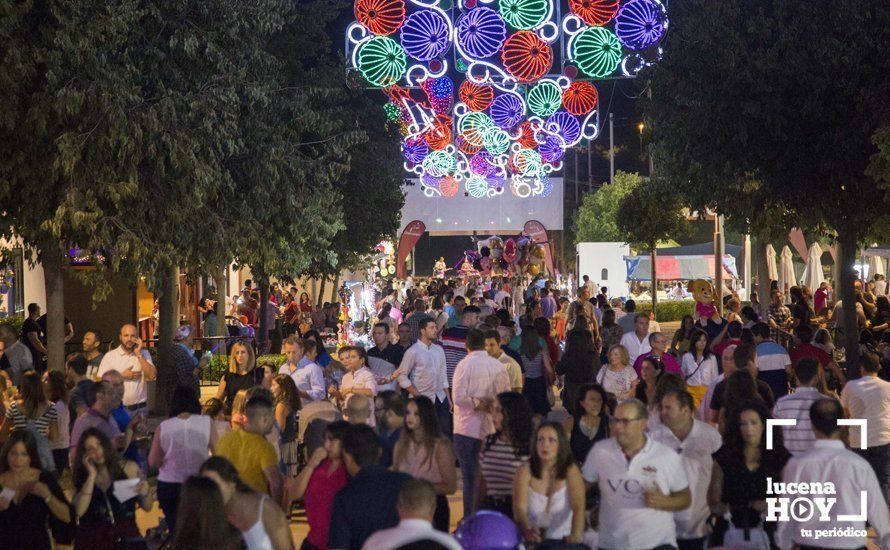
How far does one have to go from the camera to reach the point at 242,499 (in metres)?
6.02

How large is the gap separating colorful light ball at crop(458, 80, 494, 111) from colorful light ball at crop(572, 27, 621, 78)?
3.92 metres

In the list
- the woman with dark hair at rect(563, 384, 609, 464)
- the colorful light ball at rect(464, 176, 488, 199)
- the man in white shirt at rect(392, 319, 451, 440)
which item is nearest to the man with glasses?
the man in white shirt at rect(392, 319, 451, 440)

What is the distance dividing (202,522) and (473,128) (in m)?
29.3

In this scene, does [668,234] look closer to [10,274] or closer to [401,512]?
[10,274]

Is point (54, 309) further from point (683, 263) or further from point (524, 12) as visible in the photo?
point (683, 263)

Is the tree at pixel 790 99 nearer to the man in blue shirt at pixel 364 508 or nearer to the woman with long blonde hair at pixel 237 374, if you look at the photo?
the woman with long blonde hair at pixel 237 374

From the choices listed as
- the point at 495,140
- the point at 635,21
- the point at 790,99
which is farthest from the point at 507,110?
the point at 790,99

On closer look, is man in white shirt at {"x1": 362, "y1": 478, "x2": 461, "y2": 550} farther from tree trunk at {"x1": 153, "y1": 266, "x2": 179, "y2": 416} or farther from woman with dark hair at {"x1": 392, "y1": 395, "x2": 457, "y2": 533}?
tree trunk at {"x1": 153, "y1": 266, "x2": 179, "y2": 416}

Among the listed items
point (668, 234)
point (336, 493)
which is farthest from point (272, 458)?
point (668, 234)

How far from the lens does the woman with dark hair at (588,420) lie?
902 centimetres

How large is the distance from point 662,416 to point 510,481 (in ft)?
3.68

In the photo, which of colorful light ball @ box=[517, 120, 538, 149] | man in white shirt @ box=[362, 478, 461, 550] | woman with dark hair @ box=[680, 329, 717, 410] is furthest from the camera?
colorful light ball @ box=[517, 120, 538, 149]

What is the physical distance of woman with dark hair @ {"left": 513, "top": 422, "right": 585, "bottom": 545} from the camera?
21.4 ft

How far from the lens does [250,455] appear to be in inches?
303
